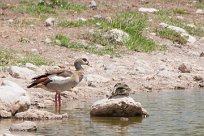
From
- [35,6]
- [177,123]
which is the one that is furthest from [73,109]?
[35,6]

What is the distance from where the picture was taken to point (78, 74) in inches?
642

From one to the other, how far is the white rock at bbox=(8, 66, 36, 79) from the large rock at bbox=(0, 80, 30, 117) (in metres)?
4.14

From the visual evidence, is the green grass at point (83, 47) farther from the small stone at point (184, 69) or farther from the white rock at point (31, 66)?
the white rock at point (31, 66)

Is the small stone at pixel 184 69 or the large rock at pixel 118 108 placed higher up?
the small stone at pixel 184 69

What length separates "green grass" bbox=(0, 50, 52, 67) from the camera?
68.2 feet

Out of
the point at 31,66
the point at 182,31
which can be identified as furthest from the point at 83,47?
the point at 182,31

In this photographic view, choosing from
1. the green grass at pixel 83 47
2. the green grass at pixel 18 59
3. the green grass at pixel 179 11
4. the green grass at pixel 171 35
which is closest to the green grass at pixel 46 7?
the green grass at pixel 171 35

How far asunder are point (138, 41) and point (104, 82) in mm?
7028

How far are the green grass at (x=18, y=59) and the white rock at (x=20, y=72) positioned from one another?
1009 mm

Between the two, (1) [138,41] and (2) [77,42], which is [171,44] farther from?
(2) [77,42]

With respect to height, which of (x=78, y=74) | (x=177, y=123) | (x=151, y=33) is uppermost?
(x=151, y=33)

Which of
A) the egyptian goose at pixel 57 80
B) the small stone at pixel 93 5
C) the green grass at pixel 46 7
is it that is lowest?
the egyptian goose at pixel 57 80

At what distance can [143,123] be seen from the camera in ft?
46.3

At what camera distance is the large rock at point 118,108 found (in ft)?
48.4
